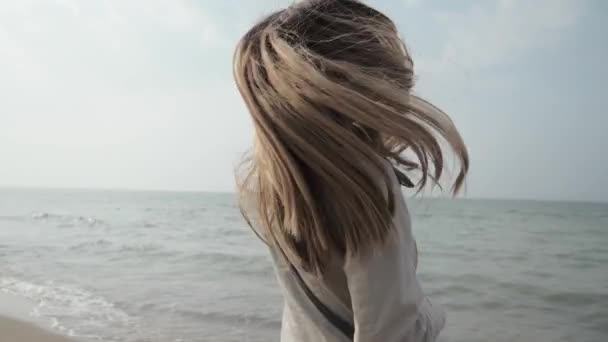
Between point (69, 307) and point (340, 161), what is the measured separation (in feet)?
18.6

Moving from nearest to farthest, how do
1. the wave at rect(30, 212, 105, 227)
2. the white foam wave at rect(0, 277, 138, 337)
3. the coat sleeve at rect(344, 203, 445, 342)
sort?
the coat sleeve at rect(344, 203, 445, 342), the white foam wave at rect(0, 277, 138, 337), the wave at rect(30, 212, 105, 227)

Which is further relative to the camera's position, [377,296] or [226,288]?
[226,288]

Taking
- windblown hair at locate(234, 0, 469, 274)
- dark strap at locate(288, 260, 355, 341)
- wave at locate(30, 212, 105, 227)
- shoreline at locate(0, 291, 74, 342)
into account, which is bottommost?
wave at locate(30, 212, 105, 227)

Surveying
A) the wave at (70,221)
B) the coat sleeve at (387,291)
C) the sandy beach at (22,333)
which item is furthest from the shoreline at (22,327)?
the wave at (70,221)

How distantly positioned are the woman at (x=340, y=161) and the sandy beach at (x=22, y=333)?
385 centimetres

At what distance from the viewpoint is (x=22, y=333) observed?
13.8 ft

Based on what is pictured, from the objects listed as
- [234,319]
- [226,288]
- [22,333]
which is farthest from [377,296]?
[226,288]

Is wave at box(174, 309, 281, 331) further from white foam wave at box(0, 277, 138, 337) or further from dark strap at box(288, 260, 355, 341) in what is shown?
dark strap at box(288, 260, 355, 341)

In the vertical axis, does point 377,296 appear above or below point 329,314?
above

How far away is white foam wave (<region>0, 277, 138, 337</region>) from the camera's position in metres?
4.84

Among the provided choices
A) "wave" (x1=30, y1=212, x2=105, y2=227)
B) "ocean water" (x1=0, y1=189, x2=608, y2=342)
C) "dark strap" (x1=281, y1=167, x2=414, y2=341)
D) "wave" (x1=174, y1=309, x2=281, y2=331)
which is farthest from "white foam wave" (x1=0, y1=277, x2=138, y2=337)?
"wave" (x1=30, y1=212, x2=105, y2=227)

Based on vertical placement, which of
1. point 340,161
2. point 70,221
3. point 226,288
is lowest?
point 70,221

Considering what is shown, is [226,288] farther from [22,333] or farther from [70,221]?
[70,221]

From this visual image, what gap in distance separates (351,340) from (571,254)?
547 inches
